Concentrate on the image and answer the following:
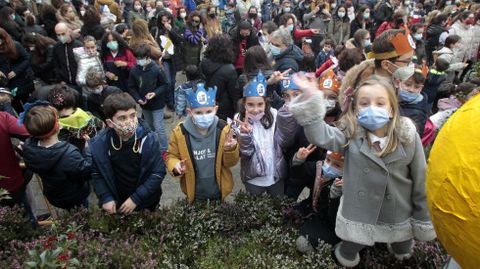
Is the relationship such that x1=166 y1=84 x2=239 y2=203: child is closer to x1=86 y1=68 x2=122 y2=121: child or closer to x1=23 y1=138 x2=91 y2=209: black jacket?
x1=23 y1=138 x2=91 y2=209: black jacket

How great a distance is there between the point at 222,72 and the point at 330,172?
316cm

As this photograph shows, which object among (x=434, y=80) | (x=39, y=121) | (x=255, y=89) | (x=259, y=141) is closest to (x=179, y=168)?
(x=259, y=141)

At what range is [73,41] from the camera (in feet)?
21.5

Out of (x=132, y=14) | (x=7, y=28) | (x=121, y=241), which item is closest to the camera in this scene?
(x=121, y=241)

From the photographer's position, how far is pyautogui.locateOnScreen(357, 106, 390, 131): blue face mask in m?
2.42

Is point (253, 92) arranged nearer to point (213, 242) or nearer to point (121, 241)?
point (213, 242)

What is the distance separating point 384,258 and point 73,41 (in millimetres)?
5826

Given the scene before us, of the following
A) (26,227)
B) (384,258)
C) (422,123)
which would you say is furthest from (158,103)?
(384,258)

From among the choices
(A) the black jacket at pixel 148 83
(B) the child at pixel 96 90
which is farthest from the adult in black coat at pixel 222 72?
(B) the child at pixel 96 90

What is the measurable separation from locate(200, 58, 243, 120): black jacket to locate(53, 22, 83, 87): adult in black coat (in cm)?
227

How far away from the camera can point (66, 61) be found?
6.51 m

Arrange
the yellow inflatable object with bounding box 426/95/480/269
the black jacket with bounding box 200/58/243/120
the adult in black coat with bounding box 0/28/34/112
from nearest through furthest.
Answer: the yellow inflatable object with bounding box 426/95/480/269, the black jacket with bounding box 200/58/243/120, the adult in black coat with bounding box 0/28/34/112

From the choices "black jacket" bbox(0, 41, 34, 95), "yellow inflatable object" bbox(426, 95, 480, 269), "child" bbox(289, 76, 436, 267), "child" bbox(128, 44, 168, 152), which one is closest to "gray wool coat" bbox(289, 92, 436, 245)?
"child" bbox(289, 76, 436, 267)

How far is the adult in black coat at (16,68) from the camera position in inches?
242
